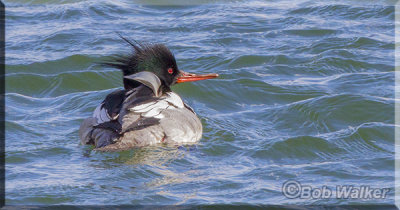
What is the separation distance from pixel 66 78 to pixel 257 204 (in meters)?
4.88

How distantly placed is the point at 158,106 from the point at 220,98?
1817 millimetres

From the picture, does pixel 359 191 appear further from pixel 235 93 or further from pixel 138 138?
pixel 235 93

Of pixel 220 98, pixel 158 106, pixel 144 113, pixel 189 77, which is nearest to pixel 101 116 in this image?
pixel 144 113

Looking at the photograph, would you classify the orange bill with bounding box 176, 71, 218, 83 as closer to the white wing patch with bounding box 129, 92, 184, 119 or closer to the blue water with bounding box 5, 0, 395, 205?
the white wing patch with bounding box 129, 92, 184, 119

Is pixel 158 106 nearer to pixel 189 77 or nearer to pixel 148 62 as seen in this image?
pixel 148 62

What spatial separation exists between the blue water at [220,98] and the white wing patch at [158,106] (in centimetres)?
44

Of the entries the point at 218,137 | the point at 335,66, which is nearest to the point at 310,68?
the point at 335,66

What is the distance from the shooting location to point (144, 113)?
7.14 metres

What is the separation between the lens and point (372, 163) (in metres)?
6.65

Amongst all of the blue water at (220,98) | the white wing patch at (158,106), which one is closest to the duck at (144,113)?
the white wing patch at (158,106)

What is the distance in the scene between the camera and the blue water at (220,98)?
609 centimetres

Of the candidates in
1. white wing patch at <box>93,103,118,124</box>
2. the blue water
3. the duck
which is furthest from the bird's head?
the blue water

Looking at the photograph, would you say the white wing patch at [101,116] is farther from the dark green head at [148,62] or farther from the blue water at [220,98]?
the dark green head at [148,62]

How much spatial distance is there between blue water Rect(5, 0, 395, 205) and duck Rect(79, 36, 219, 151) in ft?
0.52
